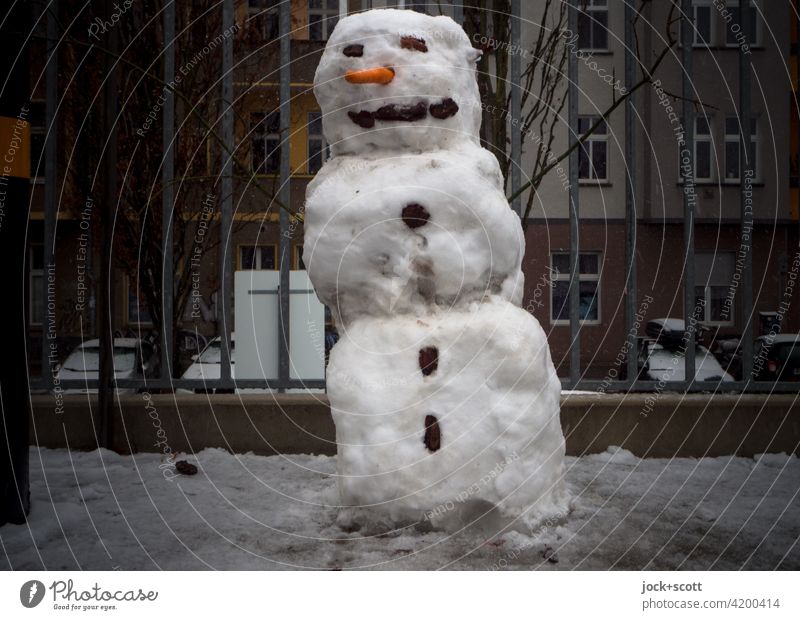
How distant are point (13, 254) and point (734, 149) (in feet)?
11.1

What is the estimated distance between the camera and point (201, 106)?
4473mm

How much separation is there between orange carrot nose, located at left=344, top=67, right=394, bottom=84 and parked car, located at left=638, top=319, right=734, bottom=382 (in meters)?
2.28

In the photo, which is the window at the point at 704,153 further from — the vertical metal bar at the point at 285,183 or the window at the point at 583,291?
the vertical metal bar at the point at 285,183

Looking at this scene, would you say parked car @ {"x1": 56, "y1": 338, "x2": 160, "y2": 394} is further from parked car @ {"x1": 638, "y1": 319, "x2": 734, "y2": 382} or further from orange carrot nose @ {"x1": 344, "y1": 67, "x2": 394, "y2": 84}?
parked car @ {"x1": 638, "y1": 319, "x2": 734, "y2": 382}

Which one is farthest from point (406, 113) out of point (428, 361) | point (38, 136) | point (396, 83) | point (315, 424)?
point (38, 136)

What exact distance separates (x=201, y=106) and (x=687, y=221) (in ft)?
8.22

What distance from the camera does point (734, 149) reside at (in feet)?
14.2

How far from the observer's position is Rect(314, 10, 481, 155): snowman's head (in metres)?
2.69

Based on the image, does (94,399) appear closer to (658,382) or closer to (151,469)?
(151,469)

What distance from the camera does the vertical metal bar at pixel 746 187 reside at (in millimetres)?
4004

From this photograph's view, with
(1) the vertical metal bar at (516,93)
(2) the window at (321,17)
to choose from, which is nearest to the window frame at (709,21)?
(1) the vertical metal bar at (516,93)

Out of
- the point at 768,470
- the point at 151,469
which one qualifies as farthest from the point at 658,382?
the point at 151,469

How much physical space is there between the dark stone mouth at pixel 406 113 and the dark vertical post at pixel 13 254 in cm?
104

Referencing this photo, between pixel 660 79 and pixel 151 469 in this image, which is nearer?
pixel 151 469
